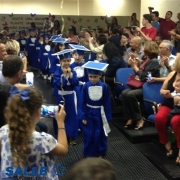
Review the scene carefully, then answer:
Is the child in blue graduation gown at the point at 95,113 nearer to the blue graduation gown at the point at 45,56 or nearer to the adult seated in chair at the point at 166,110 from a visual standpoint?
the adult seated in chair at the point at 166,110

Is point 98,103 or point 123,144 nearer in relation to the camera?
point 98,103

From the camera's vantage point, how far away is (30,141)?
1761 mm

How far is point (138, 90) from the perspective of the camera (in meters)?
4.27

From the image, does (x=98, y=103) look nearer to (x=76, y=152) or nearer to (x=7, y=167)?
(x=76, y=152)

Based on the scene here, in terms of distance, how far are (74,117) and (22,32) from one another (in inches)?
279

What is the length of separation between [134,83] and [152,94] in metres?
0.43

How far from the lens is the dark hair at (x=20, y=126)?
1717 millimetres

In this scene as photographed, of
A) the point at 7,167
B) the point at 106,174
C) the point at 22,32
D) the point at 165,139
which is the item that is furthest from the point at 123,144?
the point at 22,32

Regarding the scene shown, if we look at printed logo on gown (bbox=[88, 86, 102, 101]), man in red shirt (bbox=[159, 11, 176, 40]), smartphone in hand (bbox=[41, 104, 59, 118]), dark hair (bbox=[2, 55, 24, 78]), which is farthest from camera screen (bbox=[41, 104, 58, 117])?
man in red shirt (bbox=[159, 11, 176, 40])

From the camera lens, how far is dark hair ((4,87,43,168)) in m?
1.72

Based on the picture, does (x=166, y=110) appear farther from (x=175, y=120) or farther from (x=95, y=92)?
(x=95, y=92)

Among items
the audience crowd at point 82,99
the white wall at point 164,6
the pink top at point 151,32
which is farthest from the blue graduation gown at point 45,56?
the white wall at point 164,6

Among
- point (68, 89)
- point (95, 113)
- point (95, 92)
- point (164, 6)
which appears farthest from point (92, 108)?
point (164, 6)

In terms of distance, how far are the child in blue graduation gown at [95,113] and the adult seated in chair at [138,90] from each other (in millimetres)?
747
